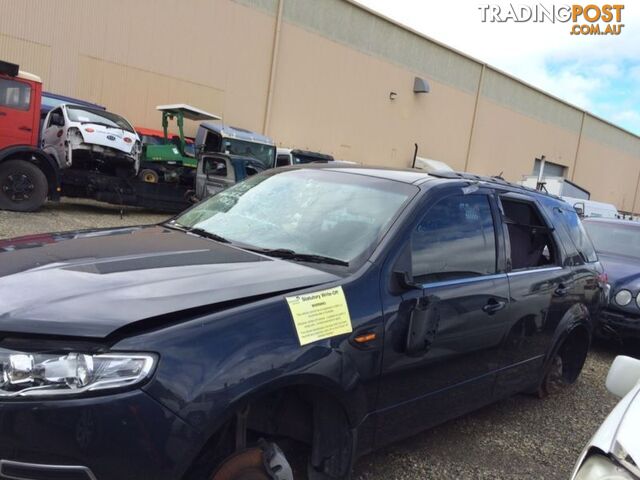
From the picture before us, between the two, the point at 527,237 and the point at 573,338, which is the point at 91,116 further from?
the point at 573,338

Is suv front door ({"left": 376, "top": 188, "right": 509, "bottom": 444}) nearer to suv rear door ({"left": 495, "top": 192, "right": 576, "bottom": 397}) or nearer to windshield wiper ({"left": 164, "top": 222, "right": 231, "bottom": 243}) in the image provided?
suv rear door ({"left": 495, "top": 192, "right": 576, "bottom": 397})

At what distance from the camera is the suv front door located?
2580 mm

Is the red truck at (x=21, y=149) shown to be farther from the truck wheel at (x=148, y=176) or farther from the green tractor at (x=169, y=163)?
the green tractor at (x=169, y=163)

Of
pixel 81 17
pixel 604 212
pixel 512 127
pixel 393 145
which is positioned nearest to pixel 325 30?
pixel 393 145

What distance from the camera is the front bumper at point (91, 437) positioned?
5.48 feet

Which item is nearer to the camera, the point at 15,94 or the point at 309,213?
the point at 309,213

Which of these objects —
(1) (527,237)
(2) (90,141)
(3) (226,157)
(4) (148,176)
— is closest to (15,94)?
(2) (90,141)

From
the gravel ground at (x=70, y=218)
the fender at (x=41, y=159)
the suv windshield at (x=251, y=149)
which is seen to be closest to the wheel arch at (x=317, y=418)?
the gravel ground at (x=70, y=218)

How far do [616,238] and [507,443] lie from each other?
499 centimetres

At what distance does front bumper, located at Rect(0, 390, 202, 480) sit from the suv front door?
1125mm

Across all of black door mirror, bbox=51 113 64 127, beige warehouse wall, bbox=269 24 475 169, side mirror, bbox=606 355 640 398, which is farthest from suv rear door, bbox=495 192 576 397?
beige warehouse wall, bbox=269 24 475 169

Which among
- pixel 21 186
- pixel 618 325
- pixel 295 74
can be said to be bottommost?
pixel 618 325

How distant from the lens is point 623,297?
585 cm

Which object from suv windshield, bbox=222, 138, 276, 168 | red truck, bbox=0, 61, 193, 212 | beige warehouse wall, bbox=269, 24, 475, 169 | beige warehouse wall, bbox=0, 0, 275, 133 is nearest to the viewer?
red truck, bbox=0, 61, 193, 212
